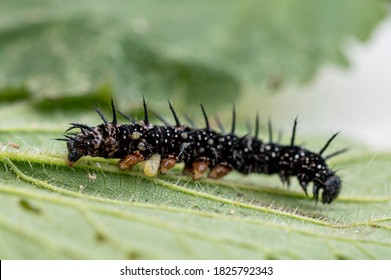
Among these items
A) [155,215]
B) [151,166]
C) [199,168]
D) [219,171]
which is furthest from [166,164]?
[155,215]

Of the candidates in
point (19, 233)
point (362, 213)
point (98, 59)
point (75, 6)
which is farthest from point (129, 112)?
point (19, 233)

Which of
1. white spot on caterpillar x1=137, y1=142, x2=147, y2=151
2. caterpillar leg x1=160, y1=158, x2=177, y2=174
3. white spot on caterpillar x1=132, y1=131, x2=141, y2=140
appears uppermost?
white spot on caterpillar x1=132, y1=131, x2=141, y2=140

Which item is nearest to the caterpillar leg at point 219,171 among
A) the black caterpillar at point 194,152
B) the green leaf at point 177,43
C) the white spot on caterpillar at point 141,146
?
the black caterpillar at point 194,152

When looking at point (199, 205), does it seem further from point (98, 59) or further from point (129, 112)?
point (98, 59)

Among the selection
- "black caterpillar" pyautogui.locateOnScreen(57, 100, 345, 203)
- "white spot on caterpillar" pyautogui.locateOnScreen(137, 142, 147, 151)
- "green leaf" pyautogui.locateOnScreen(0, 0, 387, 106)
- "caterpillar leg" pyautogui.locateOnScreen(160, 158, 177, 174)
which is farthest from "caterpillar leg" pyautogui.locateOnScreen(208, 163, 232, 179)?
"green leaf" pyautogui.locateOnScreen(0, 0, 387, 106)

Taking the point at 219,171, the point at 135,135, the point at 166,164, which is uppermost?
the point at 135,135

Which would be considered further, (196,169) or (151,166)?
(196,169)

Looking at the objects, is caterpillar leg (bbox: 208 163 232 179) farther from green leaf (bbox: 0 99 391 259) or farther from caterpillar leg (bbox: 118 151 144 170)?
caterpillar leg (bbox: 118 151 144 170)

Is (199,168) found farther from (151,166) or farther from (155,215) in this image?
(155,215)
